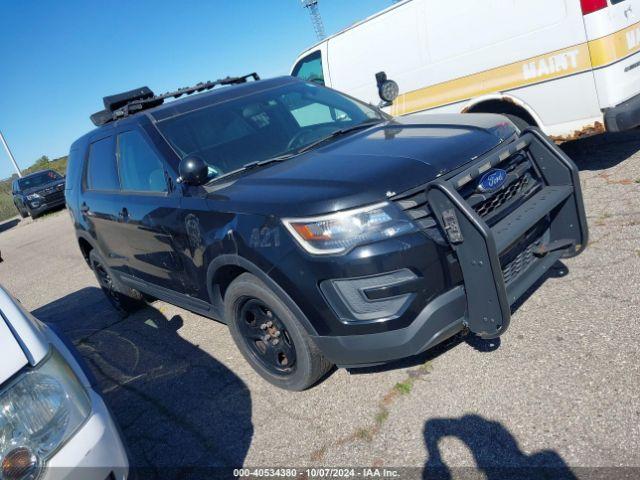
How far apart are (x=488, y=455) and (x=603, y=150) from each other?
5.03m

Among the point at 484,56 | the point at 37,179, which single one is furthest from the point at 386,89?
the point at 37,179

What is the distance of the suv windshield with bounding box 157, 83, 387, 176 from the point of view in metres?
3.27

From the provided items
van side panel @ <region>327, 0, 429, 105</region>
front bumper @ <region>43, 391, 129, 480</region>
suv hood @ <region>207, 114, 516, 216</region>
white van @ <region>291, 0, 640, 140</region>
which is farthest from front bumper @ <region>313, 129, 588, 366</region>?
van side panel @ <region>327, 0, 429, 105</region>

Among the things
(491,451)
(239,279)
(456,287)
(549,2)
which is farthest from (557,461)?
(549,2)

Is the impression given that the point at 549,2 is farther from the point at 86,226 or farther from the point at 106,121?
the point at 86,226

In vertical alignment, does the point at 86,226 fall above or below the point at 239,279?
above

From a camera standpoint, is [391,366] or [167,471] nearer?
[167,471]

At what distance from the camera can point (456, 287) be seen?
2.36m

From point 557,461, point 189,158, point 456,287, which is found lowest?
point 557,461

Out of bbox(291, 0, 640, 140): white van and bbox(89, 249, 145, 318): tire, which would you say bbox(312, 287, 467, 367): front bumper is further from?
bbox(89, 249, 145, 318): tire

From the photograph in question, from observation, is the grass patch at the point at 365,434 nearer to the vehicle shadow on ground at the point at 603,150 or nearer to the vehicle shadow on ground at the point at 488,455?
the vehicle shadow on ground at the point at 488,455

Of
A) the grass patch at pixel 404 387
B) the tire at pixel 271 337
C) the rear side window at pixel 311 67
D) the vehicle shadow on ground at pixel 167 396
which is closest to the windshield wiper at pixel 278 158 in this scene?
the tire at pixel 271 337

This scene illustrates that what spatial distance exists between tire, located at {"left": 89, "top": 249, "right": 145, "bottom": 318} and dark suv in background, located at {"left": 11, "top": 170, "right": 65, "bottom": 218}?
15214 mm

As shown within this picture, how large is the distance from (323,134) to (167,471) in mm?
2318
